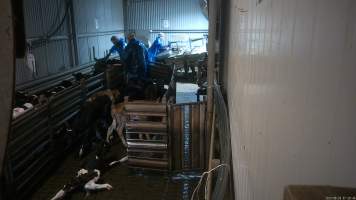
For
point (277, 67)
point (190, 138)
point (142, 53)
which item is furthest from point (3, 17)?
point (142, 53)

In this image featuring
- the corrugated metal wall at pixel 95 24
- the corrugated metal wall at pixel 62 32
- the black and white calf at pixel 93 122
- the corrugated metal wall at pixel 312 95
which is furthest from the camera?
the corrugated metal wall at pixel 95 24

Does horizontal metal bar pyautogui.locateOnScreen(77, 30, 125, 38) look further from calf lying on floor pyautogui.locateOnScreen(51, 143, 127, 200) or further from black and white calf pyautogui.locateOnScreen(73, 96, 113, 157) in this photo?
calf lying on floor pyautogui.locateOnScreen(51, 143, 127, 200)

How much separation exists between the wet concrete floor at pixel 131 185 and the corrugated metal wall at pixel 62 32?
8.60 feet

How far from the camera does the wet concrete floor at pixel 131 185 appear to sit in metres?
4.28

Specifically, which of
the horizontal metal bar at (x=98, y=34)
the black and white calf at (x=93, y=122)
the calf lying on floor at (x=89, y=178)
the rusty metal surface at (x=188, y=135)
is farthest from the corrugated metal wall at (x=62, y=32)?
the rusty metal surface at (x=188, y=135)

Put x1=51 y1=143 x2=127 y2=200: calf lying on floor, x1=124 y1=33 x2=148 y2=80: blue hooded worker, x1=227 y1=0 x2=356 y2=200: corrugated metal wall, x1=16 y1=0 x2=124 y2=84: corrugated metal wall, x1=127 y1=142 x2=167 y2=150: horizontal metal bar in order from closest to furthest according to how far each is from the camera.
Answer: x1=227 y1=0 x2=356 y2=200: corrugated metal wall
x1=51 y1=143 x2=127 y2=200: calf lying on floor
x1=127 y1=142 x2=167 y2=150: horizontal metal bar
x1=16 y1=0 x2=124 y2=84: corrugated metal wall
x1=124 y1=33 x2=148 y2=80: blue hooded worker

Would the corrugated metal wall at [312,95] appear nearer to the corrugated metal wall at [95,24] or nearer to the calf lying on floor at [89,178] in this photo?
the calf lying on floor at [89,178]

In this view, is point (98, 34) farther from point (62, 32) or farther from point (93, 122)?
point (93, 122)

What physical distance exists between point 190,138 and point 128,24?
1130cm

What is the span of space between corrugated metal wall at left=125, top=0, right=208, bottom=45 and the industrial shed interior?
55 millimetres

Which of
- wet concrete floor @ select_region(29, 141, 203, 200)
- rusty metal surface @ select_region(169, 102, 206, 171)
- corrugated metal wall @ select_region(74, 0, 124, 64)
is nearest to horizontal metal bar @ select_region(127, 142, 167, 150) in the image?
rusty metal surface @ select_region(169, 102, 206, 171)

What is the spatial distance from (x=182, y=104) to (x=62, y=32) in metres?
5.69

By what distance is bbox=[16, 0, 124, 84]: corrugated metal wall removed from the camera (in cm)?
689

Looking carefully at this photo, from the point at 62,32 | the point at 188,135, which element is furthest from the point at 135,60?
the point at 188,135
